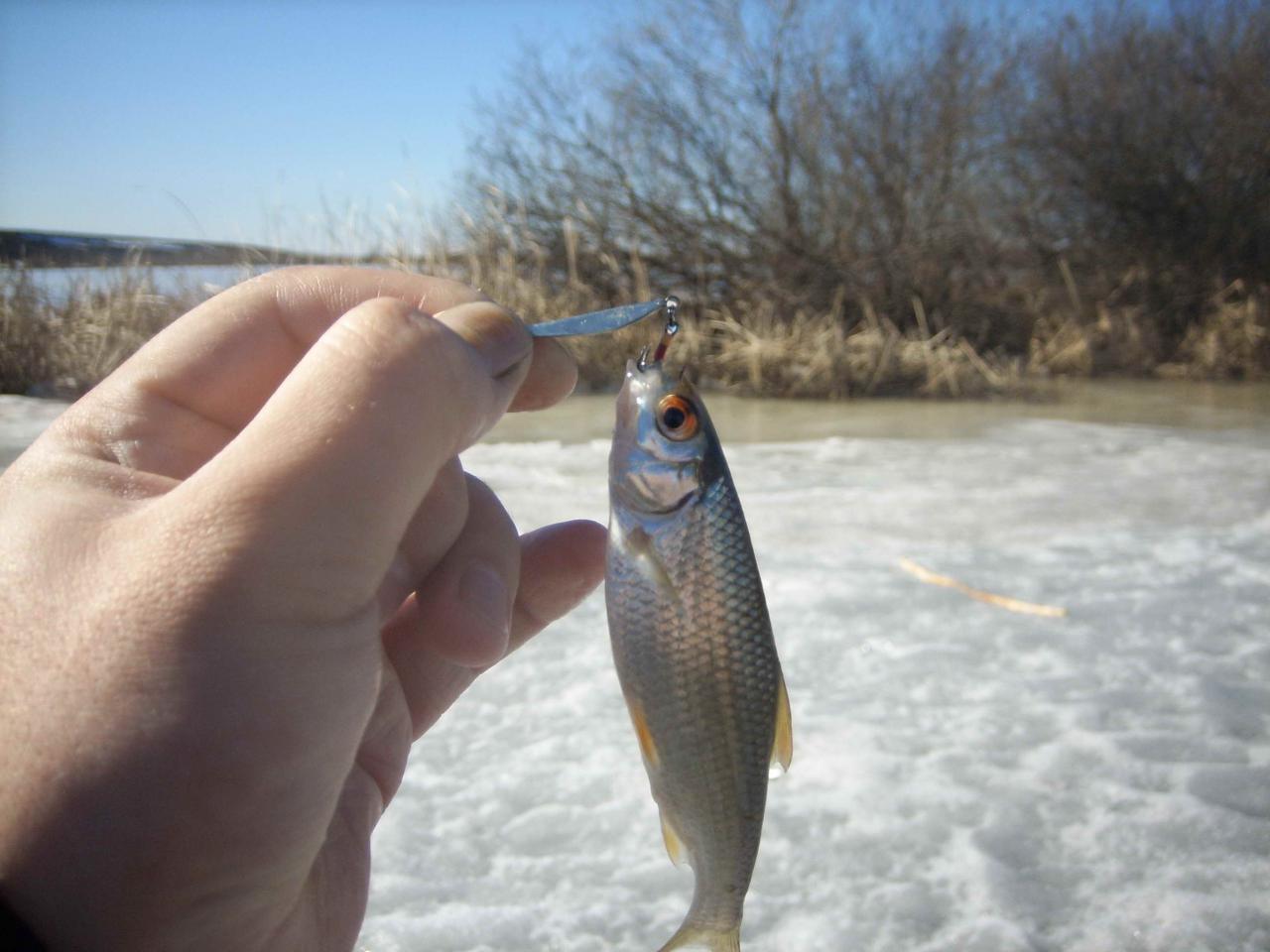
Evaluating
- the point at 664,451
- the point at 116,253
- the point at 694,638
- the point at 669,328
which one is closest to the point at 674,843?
the point at 694,638

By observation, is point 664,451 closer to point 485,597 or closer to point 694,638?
point 694,638

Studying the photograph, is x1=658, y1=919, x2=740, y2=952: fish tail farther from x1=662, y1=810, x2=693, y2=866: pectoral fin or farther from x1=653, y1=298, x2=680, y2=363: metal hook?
x1=653, y1=298, x2=680, y2=363: metal hook

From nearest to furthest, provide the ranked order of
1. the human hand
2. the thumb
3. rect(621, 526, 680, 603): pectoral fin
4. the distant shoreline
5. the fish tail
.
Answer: the human hand → the thumb → rect(621, 526, 680, 603): pectoral fin → the fish tail → the distant shoreline

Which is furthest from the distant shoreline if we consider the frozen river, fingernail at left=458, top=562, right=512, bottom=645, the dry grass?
fingernail at left=458, top=562, right=512, bottom=645

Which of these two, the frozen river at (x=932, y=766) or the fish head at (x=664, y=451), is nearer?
the fish head at (x=664, y=451)

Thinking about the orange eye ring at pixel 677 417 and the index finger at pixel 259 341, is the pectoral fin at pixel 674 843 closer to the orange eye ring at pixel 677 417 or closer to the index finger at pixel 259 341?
the orange eye ring at pixel 677 417

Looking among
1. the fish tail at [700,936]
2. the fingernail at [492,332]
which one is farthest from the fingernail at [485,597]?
the fish tail at [700,936]

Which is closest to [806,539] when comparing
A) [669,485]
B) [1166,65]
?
[669,485]

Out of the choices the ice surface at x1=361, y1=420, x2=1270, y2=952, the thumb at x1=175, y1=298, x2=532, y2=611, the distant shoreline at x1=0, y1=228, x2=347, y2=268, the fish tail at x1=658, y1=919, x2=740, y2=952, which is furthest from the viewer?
the distant shoreline at x1=0, y1=228, x2=347, y2=268

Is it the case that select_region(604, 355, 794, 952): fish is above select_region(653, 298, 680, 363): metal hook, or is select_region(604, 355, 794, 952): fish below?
below
